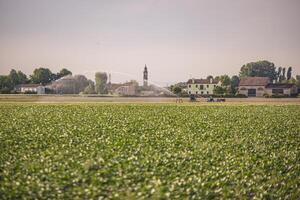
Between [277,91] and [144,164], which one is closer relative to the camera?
[144,164]

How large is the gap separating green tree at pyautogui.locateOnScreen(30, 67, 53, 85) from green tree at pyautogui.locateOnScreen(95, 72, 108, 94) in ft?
159

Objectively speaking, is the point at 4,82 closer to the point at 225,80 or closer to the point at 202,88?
the point at 202,88

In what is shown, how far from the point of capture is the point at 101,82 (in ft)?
413

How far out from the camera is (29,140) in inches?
825

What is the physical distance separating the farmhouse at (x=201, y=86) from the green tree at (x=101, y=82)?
166 ft

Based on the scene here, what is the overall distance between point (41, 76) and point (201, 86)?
231ft

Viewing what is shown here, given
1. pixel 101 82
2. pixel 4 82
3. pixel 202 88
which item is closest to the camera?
pixel 101 82

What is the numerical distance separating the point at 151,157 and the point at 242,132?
12528mm

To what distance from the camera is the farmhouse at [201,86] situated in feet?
543

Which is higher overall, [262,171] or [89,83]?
[89,83]

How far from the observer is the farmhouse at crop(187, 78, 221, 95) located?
16538cm

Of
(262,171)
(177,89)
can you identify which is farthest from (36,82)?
(262,171)

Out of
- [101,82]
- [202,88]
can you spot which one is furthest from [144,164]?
[202,88]

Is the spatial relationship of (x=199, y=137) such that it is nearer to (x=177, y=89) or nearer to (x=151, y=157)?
(x=151, y=157)
